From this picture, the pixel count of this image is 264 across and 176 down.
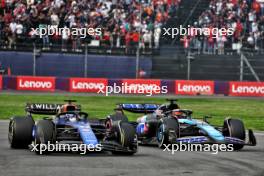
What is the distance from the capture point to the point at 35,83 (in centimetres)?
3522

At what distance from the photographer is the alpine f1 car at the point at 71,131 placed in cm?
1300

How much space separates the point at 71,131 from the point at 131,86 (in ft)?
67.0

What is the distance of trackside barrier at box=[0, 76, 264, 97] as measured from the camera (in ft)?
112

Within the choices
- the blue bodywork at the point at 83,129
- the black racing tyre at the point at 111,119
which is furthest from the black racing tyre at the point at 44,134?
the black racing tyre at the point at 111,119

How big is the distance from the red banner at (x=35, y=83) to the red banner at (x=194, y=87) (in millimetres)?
6101

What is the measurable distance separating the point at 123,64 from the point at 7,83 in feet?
18.8

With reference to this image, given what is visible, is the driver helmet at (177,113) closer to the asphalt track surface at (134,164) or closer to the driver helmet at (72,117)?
the asphalt track surface at (134,164)

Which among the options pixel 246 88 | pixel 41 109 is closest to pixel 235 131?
pixel 41 109

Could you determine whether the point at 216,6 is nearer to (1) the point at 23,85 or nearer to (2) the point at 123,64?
(2) the point at 123,64

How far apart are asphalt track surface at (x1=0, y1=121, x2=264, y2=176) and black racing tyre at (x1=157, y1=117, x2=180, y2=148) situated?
1.23ft

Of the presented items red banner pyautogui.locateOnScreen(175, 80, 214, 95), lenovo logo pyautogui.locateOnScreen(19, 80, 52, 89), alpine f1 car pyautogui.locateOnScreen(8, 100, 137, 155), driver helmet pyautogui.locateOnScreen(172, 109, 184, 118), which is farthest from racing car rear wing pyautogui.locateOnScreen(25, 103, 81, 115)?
red banner pyautogui.locateOnScreen(175, 80, 214, 95)

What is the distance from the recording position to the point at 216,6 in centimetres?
3653

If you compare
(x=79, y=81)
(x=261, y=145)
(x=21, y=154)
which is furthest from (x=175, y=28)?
(x=21, y=154)

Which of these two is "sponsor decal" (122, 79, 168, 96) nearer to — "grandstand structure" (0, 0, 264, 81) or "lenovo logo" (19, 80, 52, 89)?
"grandstand structure" (0, 0, 264, 81)
